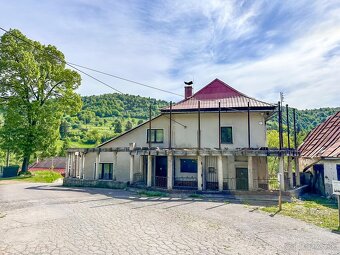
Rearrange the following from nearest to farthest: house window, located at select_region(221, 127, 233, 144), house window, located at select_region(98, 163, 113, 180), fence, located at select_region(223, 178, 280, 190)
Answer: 1. fence, located at select_region(223, 178, 280, 190)
2. house window, located at select_region(221, 127, 233, 144)
3. house window, located at select_region(98, 163, 113, 180)

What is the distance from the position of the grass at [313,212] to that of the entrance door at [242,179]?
499 cm

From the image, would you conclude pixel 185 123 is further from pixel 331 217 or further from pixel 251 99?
A: pixel 331 217

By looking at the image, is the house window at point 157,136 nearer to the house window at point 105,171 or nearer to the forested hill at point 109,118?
the house window at point 105,171

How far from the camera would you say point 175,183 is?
71.3 feet

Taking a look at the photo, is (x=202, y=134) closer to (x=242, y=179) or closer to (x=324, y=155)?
(x=242, y=179)

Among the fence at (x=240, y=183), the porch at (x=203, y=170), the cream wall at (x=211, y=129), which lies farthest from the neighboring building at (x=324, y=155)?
the cream wall at (x=211, y=129)

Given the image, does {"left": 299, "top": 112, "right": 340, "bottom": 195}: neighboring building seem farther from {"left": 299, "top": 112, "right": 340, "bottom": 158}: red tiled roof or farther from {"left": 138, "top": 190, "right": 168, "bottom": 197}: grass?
{"left": 138, "top": 190, "right": 168, "bottom": 197}: grass

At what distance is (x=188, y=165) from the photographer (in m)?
22.1

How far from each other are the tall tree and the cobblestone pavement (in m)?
16.6

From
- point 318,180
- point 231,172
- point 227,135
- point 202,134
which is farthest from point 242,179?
point 318,180

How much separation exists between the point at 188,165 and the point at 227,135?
4.34m

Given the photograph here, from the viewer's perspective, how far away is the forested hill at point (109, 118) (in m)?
77.1

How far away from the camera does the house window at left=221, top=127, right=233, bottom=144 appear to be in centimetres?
2175

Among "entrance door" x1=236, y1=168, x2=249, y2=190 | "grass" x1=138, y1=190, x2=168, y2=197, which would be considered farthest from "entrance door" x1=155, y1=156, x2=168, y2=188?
"entrance door" x1=236, y1=168, x2=249, y2=190
